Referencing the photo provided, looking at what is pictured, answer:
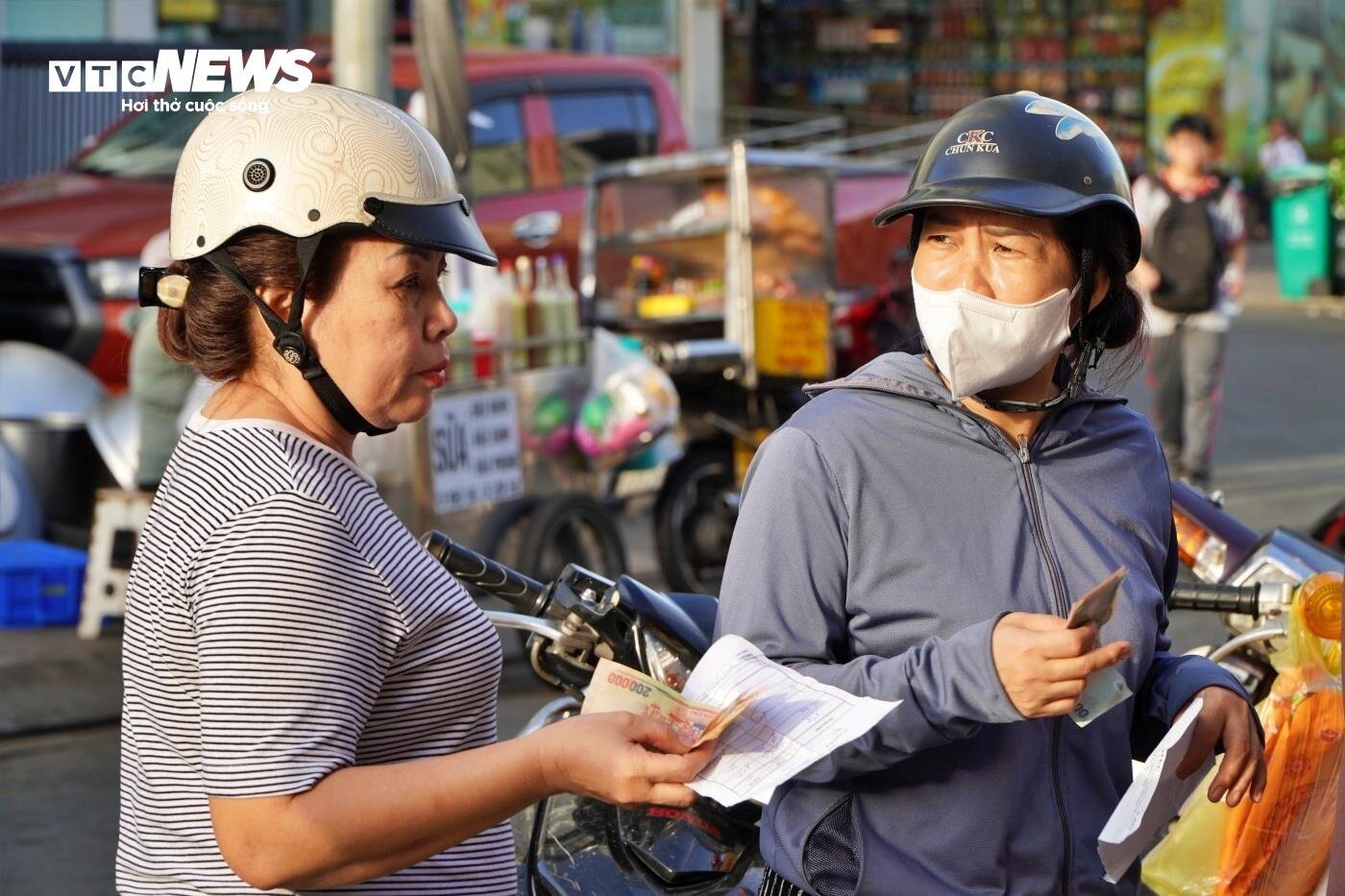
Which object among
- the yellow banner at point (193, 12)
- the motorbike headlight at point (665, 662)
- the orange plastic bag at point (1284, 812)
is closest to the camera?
the motorbike headlight at point (665, 662)

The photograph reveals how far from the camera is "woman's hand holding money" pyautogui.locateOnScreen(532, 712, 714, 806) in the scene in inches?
71.2

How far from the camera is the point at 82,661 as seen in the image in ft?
22.5

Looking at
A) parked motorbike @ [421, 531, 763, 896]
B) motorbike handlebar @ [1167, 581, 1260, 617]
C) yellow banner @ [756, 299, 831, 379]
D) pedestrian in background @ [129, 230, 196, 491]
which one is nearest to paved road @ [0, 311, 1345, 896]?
yellow banner @ [756, 299, 831, 379]

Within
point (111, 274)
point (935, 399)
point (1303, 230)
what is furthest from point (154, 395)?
point (1303, 230)

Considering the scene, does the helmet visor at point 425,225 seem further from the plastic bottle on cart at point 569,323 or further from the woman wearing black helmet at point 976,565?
the plastic bottle on cart at point 569,323

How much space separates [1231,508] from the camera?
9.59 metres

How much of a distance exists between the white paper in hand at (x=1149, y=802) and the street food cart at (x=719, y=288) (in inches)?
223

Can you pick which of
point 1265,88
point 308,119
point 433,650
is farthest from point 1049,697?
point 1265,88

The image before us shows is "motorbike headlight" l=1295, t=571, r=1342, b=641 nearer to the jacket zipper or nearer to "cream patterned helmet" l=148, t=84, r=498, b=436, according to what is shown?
the jacket zipper

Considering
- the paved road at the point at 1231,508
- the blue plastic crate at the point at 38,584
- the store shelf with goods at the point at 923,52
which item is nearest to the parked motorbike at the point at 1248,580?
the paved road at the point at 1231,508

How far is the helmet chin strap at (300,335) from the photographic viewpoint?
192 cm

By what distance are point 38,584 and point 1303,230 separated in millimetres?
15942

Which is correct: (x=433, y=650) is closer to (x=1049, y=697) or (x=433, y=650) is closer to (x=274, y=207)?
(x=274, y=207)

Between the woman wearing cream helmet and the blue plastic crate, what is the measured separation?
5.47 m
